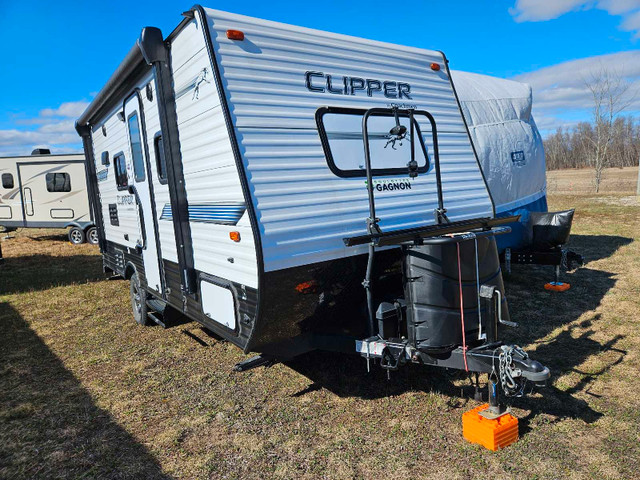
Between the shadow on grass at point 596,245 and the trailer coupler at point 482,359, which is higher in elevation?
the trailer coupler at point 482,359

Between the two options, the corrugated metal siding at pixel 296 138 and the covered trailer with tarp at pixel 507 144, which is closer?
the corrugated metal siding at pixel 296 138

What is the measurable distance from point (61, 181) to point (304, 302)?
16.4m

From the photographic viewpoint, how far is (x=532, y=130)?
→ 9.73m

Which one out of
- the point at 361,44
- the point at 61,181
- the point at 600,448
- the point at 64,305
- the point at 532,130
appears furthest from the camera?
the point at 61,181

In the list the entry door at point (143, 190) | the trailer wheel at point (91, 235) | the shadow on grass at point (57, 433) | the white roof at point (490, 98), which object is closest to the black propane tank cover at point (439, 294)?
the shadow on grass at point (57, 433)

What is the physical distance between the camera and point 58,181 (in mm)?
16938

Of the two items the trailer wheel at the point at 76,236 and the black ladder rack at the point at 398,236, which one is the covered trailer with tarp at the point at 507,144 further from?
the trailer wheel at the point at 76,236

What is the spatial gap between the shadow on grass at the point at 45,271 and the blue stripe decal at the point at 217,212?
24.9 ft

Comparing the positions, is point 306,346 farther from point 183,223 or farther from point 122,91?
point 122,91

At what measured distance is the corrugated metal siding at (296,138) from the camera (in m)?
3.50

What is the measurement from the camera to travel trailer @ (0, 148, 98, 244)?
1684cm

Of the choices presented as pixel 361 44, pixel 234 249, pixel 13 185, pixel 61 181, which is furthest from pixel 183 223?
pixel 13 185

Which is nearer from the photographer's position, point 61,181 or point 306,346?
point 306,346

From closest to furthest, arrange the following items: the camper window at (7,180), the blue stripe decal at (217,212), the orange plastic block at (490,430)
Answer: the orange plastic block at (490,430) → the blue stripe decal at (217,212) → the camper window at (7,180)
